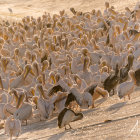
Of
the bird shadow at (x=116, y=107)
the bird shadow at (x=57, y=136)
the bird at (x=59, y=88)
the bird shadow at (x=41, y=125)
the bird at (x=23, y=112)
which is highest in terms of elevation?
the bird at (x=59, y=88)

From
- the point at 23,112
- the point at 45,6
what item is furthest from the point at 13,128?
the point at 45,6

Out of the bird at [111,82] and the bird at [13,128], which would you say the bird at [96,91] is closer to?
the bird at [111,82]

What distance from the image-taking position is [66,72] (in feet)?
11.0

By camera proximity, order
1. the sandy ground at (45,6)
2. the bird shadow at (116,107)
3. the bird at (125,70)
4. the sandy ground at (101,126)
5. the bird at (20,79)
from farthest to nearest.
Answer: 1. the sandy ground at (45,6)
2. the bird at (20,79)
3. the bird at (125,70)
4. the bird shadow at (116,107)
5. the sandy ground at (101,126)

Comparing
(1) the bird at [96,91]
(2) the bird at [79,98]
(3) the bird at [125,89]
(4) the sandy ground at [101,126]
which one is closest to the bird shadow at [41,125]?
(4) the sandy ground at [101,126]

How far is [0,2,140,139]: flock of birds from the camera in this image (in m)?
2.70

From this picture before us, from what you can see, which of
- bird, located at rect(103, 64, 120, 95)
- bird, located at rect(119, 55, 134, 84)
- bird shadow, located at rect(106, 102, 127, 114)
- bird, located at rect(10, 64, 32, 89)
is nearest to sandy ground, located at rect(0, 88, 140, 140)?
bird shadow, located at rect(106, 102, 127, 114)

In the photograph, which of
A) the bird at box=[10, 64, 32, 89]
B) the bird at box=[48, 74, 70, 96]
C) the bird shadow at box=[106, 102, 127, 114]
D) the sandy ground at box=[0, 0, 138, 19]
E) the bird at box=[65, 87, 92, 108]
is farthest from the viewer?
the sandy ground at box=[0, 0, 138, 19]

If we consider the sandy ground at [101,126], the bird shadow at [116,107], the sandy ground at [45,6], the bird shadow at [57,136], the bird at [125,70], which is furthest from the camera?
the sandy ground at [45,6]

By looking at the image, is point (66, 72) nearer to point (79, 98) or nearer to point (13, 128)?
point (79, 98)

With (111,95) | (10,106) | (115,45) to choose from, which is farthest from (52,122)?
(115,45)

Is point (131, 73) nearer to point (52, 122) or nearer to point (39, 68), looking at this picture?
point (52, 122)

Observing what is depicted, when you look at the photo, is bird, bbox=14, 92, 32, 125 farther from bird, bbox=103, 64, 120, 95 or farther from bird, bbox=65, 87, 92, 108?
bird, bbox=103, 64, 120, 95

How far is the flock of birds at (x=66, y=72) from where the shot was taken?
8.86 feet
